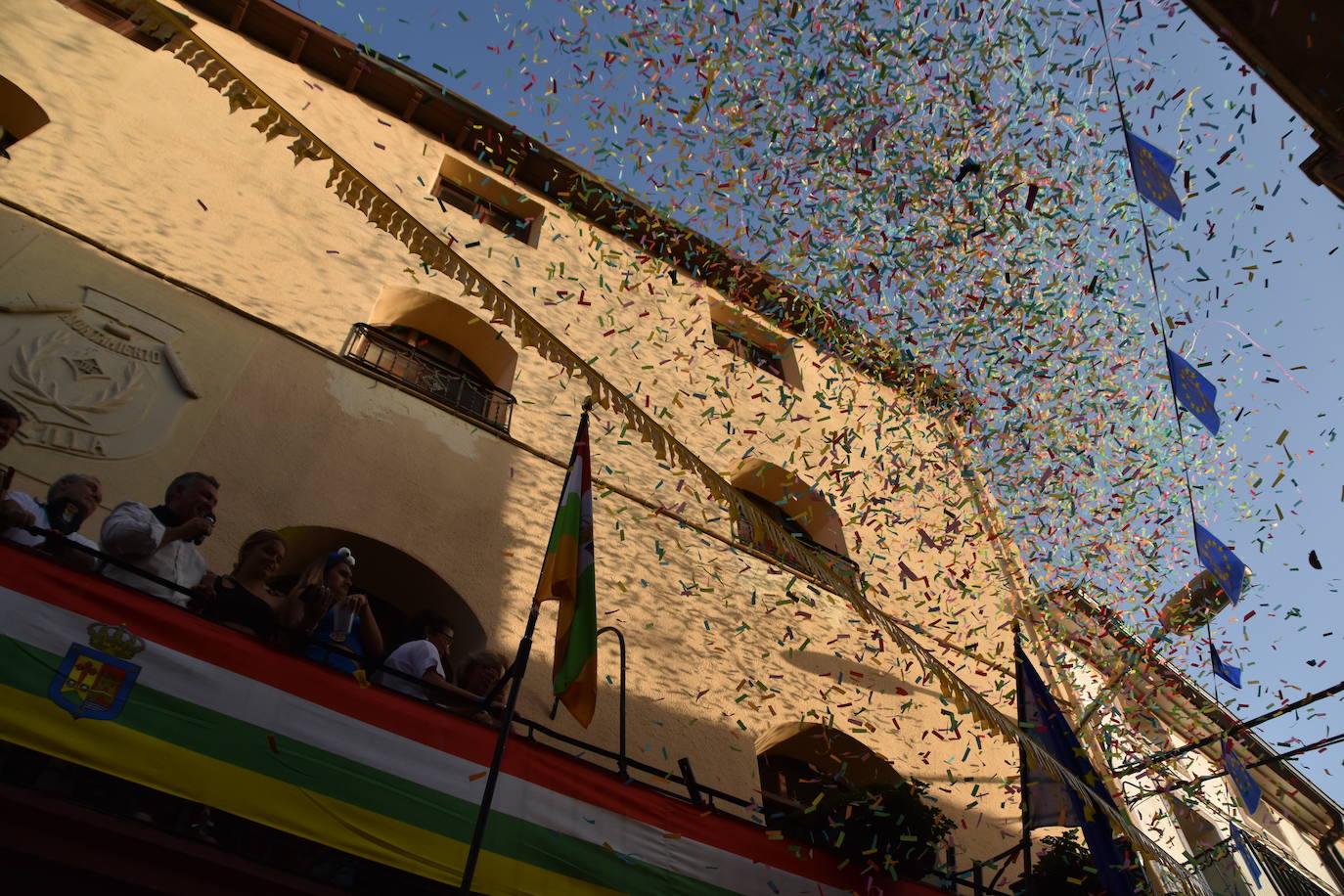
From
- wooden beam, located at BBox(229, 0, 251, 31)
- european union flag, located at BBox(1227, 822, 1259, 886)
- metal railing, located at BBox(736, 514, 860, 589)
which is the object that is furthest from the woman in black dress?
european union flag, located at BBox(1227, 822, 1259, 886)

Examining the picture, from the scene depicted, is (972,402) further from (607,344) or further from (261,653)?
(261,653)

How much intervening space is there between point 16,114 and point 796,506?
8638mm

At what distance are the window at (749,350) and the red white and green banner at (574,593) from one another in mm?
7122

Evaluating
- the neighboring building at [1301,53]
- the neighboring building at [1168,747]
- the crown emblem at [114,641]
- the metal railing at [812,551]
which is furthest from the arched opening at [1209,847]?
the crown emblem at [114,641]

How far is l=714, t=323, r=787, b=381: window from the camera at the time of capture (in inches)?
509

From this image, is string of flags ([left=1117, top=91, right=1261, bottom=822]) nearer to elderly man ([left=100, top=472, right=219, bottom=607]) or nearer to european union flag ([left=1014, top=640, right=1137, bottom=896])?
european union flag ([left=1014, top=640, right=1137, bottom=896])

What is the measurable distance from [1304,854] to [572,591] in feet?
54.9

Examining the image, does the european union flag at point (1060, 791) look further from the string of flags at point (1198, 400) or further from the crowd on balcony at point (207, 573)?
the crowd on balcony at point (207, 573)

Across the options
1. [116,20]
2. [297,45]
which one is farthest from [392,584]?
[297,45]

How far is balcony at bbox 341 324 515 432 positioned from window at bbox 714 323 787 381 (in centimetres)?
435

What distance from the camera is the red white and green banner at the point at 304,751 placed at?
12.9 ft

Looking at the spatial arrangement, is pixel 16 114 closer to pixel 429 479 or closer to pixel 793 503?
pixel 429 479

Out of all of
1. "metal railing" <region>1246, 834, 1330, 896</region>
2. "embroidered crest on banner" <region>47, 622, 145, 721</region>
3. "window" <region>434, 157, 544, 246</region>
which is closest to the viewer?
"embroidered crest on banner" <region>47, 622, 145, 721</region>

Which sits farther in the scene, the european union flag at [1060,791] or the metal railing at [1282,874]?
the metal railing at [1282,874]
